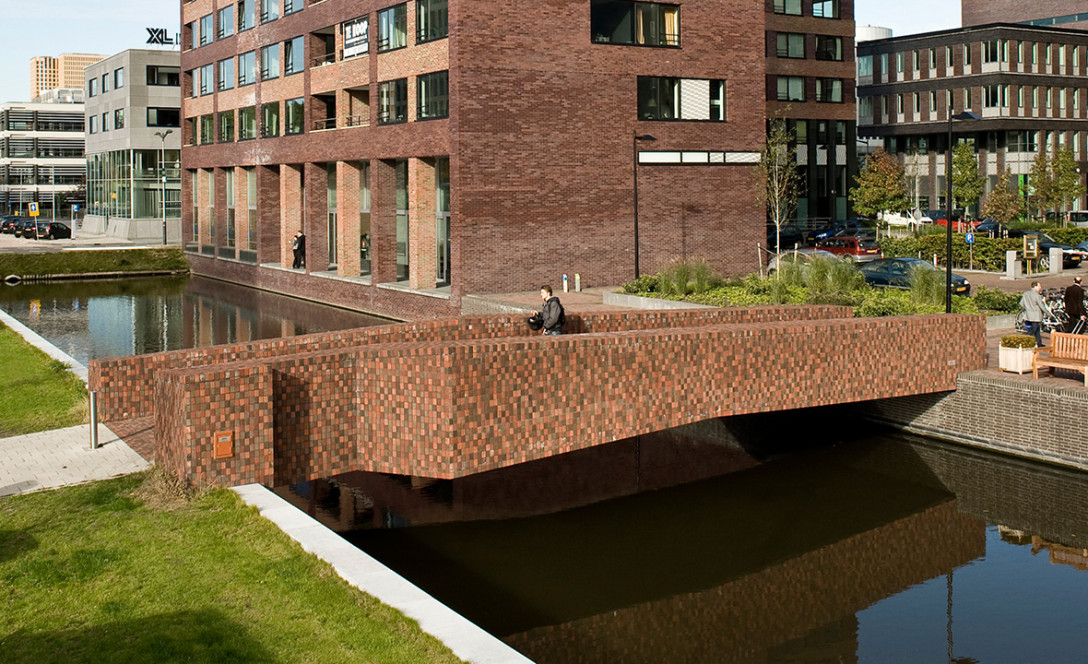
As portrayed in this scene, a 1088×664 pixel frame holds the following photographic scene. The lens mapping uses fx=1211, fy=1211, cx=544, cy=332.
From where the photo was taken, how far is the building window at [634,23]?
37125 millimetres

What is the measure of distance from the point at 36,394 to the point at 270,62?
31488mm

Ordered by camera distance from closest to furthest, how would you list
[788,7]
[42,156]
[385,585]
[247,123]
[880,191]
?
[385,585] → [247,123] → [880,191] → [788,7] → [42,156]

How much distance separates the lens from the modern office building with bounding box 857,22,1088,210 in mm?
77375

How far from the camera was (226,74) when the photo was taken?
5656cm

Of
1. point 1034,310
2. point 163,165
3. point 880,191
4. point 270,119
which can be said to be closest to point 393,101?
point 270,119

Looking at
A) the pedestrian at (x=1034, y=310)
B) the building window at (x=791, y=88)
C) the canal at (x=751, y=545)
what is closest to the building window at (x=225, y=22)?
the building window at (x=791, y=88)

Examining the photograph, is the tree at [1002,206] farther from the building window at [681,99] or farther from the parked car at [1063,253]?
the building window at [681,99]

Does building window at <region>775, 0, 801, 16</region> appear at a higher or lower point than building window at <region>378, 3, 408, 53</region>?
higher

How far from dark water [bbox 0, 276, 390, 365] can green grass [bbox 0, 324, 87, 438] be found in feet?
14.9

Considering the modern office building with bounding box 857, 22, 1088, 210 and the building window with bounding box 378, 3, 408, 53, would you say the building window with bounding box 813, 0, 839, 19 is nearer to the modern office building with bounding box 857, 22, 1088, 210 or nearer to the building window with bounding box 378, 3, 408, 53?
the modern office building with bounding box 857, 22, 1088, 210

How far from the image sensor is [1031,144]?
78562 millimetres

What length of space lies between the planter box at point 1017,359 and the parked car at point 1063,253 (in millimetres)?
24409

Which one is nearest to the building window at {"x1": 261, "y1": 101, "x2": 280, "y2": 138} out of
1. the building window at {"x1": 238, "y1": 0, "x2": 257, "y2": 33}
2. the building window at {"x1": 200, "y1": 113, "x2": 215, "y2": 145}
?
the building window at {"x1": 238, "y1": 0, "x2": 257, "y2": 33}

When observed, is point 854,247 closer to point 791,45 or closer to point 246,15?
point 791,45
